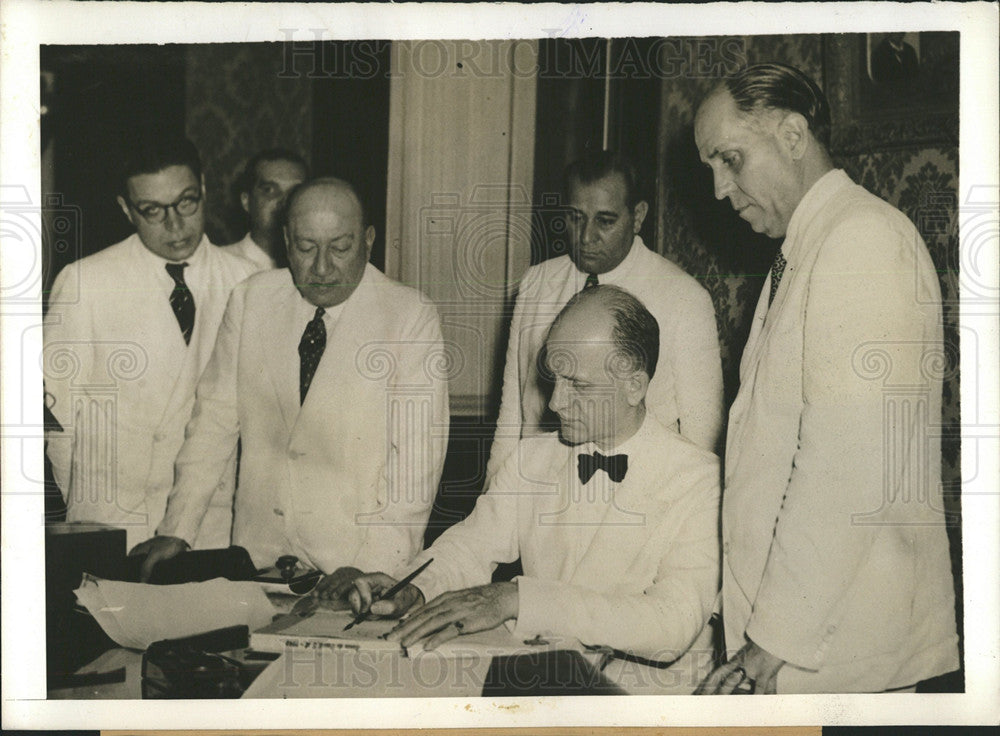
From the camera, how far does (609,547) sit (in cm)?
426

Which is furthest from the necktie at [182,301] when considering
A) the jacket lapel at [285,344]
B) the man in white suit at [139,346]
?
the jacket lapel at [285,344]

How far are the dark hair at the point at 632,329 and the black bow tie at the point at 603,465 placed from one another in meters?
0.34

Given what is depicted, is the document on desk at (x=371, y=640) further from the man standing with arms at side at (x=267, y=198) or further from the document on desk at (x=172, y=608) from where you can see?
the man standing with arms at side at (x=267, y=198)

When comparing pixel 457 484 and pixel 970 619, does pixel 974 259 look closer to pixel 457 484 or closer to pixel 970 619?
pixel 970 619

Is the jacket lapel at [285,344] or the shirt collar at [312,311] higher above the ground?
the shirt collar at [312,311]

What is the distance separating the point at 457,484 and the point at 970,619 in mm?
1997

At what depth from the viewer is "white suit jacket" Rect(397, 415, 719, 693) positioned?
4.24m

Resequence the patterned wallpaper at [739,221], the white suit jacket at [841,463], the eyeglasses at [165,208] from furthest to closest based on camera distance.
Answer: the eyeglasses at [165,208] → the patterned wallpaper at [739,221] → the white suit jacket at [841,463]

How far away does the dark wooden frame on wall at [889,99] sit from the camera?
4.23 meters

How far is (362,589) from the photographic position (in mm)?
4340

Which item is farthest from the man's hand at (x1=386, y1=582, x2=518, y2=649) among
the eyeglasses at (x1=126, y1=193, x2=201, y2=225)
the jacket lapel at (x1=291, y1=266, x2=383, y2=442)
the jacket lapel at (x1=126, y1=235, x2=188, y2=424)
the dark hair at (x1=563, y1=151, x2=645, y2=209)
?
the eyeglasses at (x1=126, y1=193, x2=201, y2=225)

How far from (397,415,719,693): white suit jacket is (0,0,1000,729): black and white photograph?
0.01 metres

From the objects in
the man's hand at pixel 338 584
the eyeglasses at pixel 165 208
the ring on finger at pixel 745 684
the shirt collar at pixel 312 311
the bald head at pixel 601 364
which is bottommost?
the ring on finger at pixel 745 684

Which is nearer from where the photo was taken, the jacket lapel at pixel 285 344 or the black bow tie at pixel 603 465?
the black bow tie at pixel 603 465
